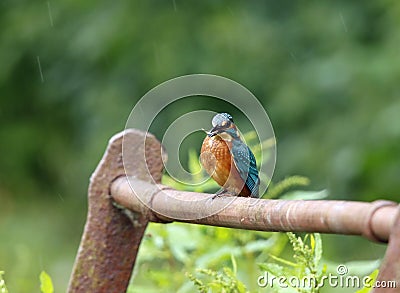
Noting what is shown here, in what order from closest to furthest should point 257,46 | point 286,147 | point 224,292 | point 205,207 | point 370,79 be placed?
point 205,207
point 224,292
point 370,79
point 286,147
point 257,46

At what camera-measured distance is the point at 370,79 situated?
4.62 metres

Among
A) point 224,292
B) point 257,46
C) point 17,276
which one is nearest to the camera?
point 224,292

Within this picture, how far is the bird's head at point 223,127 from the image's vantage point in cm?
147

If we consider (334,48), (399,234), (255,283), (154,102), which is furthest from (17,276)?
(334,48)

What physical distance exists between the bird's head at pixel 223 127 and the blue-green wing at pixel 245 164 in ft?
0.08

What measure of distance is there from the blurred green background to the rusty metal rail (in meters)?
1.78

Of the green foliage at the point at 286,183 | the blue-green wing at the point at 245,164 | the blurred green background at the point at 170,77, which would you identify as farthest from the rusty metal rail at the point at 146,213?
the blurred green background at the point at 170,77

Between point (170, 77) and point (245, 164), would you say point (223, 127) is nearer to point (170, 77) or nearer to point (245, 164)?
point (245, 164)

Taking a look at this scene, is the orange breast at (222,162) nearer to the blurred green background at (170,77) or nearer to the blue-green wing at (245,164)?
the blue-green wing at (245,164)

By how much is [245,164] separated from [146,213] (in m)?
0.20

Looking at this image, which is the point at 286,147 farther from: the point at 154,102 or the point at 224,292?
the point at 224,292

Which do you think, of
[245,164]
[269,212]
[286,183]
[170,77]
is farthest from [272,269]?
[170,77]

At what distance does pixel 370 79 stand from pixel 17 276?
2.58 meters

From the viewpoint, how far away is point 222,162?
1.50 metres
